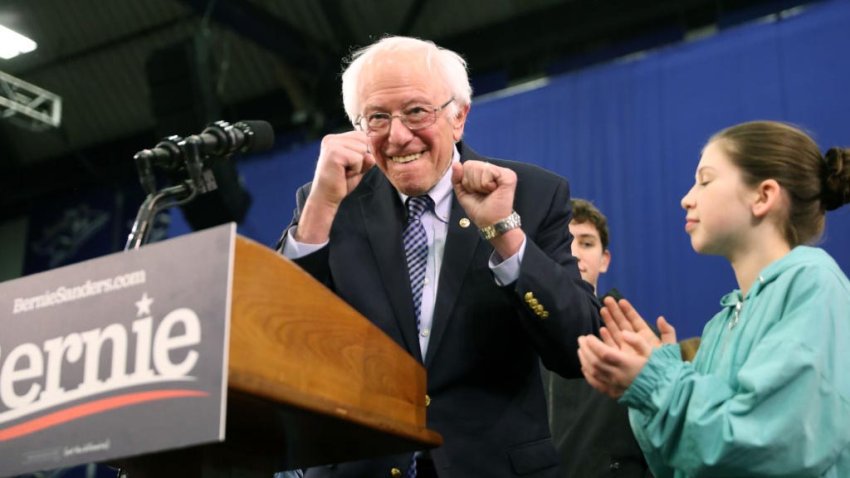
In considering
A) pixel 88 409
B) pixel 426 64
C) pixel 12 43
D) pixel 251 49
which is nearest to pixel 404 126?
pixel 426 64

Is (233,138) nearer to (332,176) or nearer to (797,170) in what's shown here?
(332,176)

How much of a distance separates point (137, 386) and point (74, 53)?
324 inches

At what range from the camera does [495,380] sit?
1.81 m

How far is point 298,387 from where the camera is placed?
1.23 m

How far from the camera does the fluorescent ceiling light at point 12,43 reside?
8023 millimetres

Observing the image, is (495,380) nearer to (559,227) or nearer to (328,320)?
(559,227)

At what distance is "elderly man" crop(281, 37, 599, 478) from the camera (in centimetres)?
173

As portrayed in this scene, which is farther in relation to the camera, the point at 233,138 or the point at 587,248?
the point at 587,248

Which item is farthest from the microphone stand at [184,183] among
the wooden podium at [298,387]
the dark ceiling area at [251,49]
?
the dark ceiling area at [251,49]

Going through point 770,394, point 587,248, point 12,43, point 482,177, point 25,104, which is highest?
point 12,43

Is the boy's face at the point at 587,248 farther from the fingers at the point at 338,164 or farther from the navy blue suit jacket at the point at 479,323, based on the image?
the fingers at the point at 338,164

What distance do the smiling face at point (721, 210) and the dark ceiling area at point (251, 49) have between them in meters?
4.96

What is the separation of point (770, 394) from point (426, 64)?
942 millimetres

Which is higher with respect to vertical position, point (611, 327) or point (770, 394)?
point (611, 327)
